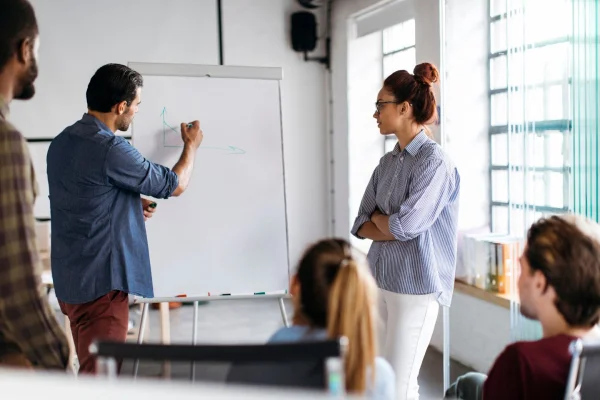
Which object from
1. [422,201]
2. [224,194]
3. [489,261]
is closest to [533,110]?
[422,201]

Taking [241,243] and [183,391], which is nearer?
[183,391]

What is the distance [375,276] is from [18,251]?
1423mm

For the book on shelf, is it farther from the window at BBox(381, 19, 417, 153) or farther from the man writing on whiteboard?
the man writing on whiteboard

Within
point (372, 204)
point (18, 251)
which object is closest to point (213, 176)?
point (372, 204)

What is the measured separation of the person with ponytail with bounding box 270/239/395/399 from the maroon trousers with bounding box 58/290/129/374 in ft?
3.41

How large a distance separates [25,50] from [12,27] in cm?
5

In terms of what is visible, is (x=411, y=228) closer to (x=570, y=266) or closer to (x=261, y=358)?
(x=570, y=266)

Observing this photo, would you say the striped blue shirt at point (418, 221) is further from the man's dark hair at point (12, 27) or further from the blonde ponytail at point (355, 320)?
the man's dark hair at point (12, 27)

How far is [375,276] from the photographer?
243 centimetres

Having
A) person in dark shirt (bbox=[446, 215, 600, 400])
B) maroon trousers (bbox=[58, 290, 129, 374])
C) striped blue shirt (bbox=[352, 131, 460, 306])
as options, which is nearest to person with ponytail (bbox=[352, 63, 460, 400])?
striped blue shirt (bbox=[352, 131, 460, 306])

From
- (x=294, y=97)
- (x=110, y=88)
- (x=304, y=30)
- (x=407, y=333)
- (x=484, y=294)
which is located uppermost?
(x=304, y=30)

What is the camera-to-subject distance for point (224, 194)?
3.07 m

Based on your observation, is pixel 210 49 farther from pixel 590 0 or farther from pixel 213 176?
pixel 590 0

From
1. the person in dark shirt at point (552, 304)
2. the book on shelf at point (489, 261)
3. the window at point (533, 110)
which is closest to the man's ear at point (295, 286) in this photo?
the person in dark shirt at point (552, 304)
